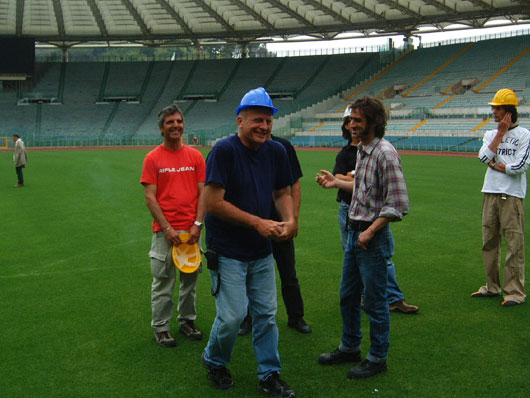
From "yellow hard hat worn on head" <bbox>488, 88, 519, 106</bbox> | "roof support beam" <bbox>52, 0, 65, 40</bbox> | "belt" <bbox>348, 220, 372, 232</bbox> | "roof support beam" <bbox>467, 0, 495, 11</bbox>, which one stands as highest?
"roof support beam" <bbox>52, 0, 65, 40</bbox>

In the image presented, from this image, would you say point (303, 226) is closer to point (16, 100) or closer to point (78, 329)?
point (78, 329)

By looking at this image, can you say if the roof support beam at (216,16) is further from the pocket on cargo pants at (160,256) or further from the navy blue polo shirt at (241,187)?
the navy blue polo shirt at (241,187)

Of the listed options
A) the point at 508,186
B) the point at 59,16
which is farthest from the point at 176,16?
the point at 508,186

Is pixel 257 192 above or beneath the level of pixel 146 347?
above

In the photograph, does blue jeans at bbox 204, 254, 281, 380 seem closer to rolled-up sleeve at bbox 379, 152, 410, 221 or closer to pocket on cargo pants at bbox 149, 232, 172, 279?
rolled-up sleeve at bbox 379, 152, 410, 221

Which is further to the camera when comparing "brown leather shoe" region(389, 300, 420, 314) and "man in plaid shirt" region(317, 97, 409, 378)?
"brown leather shoe" region(389, 300, 420, 314)

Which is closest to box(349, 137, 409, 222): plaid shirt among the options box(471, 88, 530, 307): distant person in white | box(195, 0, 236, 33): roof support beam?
box(471, 88, 530, 307): distant person in white

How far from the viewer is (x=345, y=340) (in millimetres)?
4758

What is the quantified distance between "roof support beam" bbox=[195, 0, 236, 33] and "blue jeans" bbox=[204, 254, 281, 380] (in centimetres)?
4340

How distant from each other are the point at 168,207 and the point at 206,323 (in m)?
1.32

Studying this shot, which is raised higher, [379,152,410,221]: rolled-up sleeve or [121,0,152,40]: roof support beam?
[121,0,152,40]: roof support beam

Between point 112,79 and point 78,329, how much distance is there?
57436 mm

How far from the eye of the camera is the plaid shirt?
4297 millimetres

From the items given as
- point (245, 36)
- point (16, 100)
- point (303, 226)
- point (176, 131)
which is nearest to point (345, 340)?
point (176, 131)
